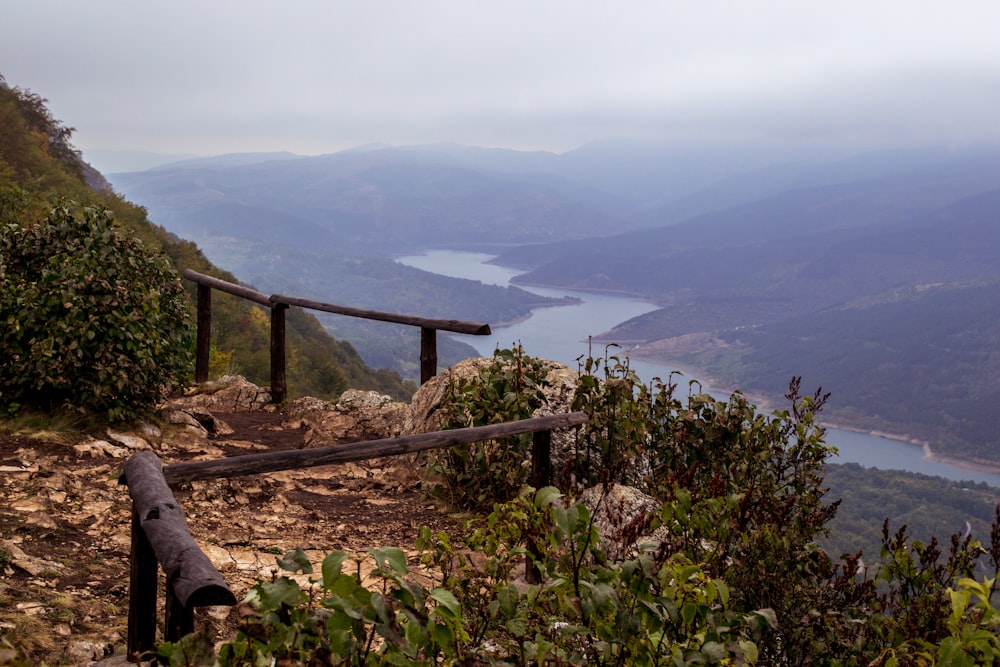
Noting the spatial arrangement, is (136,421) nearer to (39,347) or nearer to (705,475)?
Answer: (39,347)

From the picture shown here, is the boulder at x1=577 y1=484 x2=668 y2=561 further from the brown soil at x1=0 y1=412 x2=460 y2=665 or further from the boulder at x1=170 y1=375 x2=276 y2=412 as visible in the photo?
the boulder at x1=170 y1=375 x2=276 y2=412

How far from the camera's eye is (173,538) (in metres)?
2.32

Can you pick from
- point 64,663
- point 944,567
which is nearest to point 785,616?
point 944,567

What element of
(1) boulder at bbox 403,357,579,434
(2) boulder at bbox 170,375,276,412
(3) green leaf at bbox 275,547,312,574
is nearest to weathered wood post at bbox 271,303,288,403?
(2) boulder at bbox 170,375,276,412

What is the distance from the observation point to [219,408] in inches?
361

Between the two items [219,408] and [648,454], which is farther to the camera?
[219,408]

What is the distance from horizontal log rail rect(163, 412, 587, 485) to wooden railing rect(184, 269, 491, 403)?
2075 mm

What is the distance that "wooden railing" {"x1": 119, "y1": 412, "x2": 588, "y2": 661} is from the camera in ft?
6.74

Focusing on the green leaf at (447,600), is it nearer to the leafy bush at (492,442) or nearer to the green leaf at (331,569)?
the green leaf at (331,569)

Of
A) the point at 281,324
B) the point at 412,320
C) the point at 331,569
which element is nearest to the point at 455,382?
the point at 412,320

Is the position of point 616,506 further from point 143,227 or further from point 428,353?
Result: point 143,227

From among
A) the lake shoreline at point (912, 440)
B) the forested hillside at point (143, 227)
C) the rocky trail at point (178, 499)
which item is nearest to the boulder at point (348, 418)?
the rocky trail at point (178, 499)

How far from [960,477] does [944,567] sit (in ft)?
496

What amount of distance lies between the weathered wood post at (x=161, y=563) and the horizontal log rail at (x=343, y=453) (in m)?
0.26
